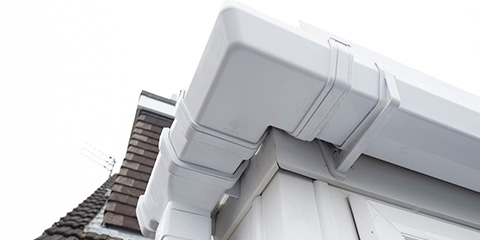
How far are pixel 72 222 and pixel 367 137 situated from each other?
216 centimetres

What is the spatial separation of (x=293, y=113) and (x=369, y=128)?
19 cm

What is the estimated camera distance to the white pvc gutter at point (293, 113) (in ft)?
2.06

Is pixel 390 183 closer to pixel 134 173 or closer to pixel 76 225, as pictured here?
pixel 76 225

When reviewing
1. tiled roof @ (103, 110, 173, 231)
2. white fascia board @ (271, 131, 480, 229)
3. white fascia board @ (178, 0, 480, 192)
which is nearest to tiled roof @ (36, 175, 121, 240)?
tiled roof @ (103, 110, 173, 231)

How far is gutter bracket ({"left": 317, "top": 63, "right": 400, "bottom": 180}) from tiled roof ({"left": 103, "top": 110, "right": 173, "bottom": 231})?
2.01 m

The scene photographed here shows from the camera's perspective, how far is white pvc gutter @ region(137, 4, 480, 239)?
2.06 feet

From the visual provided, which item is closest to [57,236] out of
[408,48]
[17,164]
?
[408,48]

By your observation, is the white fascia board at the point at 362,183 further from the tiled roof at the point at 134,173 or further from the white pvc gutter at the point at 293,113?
the tiled roof at the point at 134,173

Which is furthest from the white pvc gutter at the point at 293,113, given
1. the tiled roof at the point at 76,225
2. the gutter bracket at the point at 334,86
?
the tiled roof at the point at 76,225

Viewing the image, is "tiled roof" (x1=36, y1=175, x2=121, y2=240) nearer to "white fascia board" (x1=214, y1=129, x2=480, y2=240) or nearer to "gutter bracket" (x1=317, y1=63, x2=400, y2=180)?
"white fascia board" (x1=214, y1=129, x2=480, y2=240)

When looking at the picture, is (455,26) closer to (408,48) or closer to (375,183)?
(408,48)

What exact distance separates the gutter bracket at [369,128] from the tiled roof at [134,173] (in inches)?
79.2

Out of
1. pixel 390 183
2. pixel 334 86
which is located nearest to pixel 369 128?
pixel 334 86

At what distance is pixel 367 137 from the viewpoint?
0.74 m
